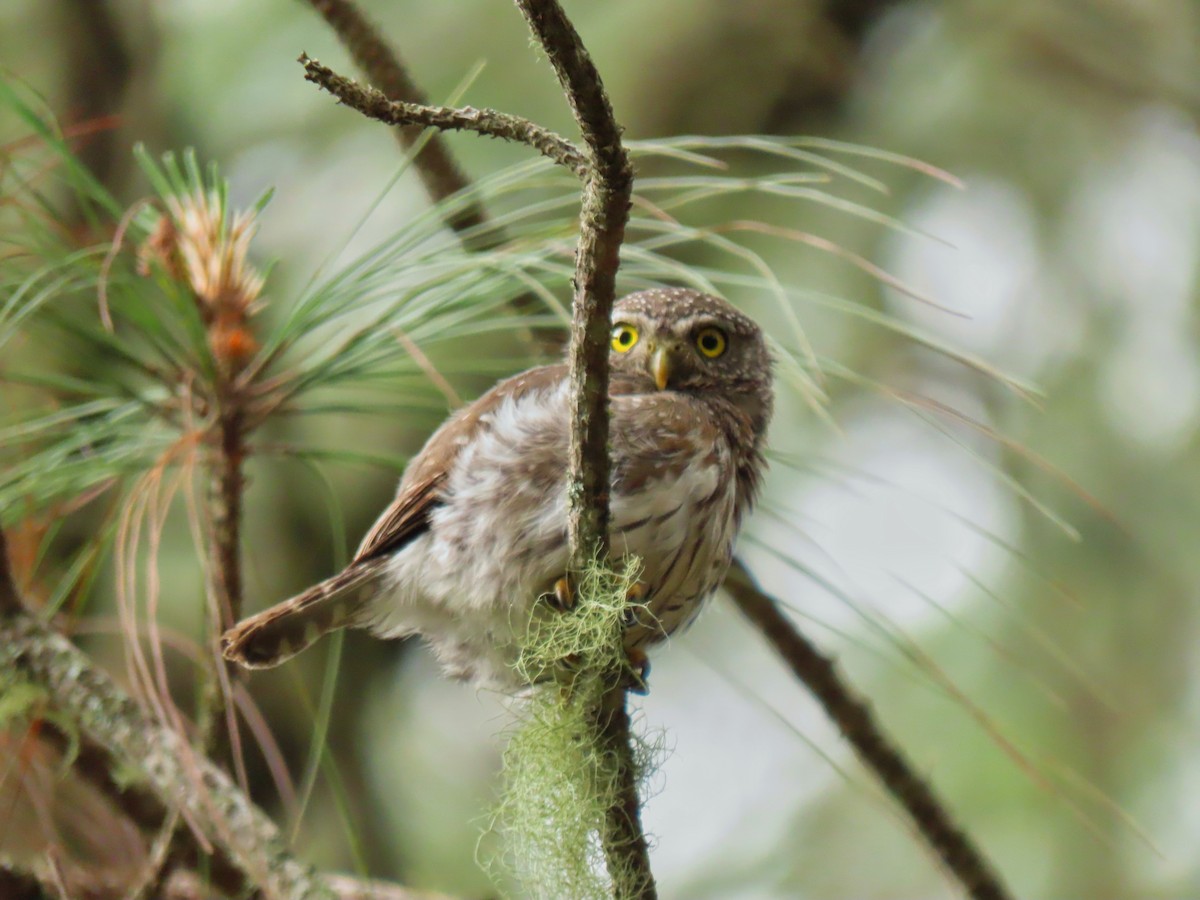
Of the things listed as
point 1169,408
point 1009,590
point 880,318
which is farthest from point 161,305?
point 1169,408

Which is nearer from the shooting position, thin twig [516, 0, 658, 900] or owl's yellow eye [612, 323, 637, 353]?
thin twig [516, 0, 658, 900]

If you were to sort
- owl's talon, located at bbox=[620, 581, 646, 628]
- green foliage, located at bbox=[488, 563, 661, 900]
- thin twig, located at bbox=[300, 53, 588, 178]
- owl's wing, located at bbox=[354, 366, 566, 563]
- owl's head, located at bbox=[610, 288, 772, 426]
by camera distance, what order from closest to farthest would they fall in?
thin twig, located at bbox=[300, 53, 588, 178]
green foliage, located at bbox=[488, 563, 661, 900]
owl's talon, located at bbox=[620, 581, 646, 628]
owl's wing, located at bbox=[354, 366, 566, 563]
owl's head, located at bbox=[610, 288, 772, 426]

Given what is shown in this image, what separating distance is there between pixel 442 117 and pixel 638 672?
1.20 metres

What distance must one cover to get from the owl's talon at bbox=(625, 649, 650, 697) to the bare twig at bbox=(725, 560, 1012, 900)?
423mm

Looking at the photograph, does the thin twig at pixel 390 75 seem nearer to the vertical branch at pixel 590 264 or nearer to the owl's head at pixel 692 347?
the owl's head at pixel 692 347

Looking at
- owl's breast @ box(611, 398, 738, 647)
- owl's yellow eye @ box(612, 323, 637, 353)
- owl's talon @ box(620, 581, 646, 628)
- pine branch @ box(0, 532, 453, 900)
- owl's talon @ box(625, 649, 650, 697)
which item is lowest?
pine branch @ box(0, 532, 453, 900)

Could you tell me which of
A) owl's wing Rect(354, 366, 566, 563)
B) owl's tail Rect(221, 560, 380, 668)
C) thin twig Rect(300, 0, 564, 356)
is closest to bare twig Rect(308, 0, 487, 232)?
thin twig Rect(300, 0, 564, 356)

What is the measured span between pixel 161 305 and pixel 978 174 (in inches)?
143

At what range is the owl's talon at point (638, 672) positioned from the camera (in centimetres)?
229

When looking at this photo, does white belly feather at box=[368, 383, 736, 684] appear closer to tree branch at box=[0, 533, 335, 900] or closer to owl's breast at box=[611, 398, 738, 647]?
owl's breast at box=[611, 398, 738, 647]

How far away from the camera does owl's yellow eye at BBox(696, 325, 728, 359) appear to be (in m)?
3.02

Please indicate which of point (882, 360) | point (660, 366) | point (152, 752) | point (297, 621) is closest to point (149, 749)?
point (152, 752)

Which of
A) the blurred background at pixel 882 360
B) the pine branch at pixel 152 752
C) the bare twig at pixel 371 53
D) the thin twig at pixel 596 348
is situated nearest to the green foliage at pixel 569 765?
the thin twig at pixel 596 348

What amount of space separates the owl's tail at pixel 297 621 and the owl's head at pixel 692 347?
77cm
